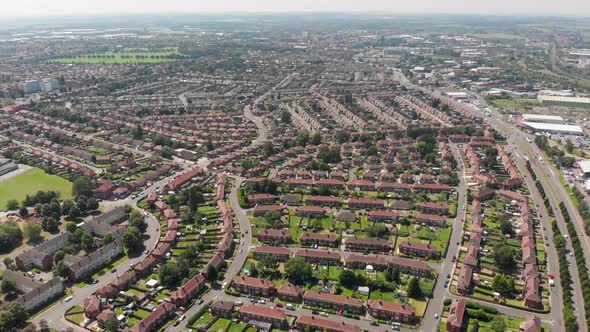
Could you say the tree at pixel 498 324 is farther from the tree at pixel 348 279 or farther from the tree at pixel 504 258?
the tree at pixel 348 279

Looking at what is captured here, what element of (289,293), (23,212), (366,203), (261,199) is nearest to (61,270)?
(23,212)

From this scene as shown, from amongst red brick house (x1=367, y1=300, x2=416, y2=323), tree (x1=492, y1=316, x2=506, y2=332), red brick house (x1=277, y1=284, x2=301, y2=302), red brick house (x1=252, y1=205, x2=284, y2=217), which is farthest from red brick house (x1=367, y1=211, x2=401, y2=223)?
tree (x1=492, y1=316, x2=506, y2=332)

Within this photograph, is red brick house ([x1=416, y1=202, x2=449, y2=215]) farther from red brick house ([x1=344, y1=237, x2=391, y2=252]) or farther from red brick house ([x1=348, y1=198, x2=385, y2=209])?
red brick house ([x1=344, y1=237, x2=391, y2=252])

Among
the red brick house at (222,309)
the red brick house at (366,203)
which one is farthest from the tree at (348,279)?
the red brick house at (366,203)

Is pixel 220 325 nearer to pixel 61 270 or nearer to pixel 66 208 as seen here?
pixel 61 270

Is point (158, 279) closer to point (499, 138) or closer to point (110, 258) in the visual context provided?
point (110, 258)
